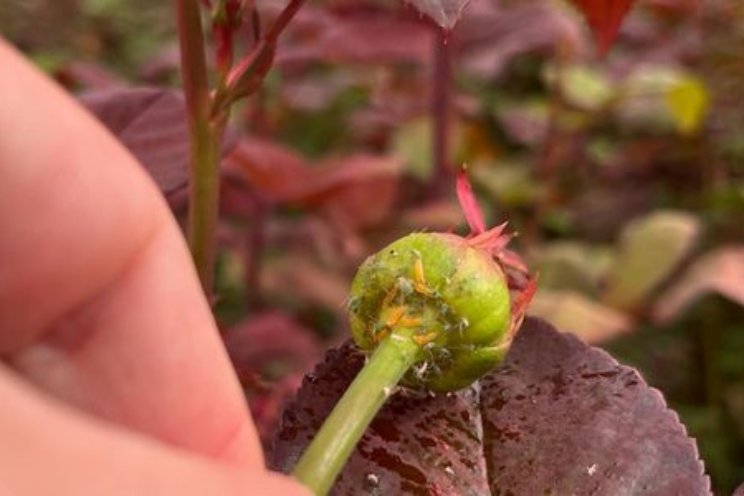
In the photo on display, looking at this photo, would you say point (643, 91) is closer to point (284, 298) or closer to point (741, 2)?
point (741, 2)

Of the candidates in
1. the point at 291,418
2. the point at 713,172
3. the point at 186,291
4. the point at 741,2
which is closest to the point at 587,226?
the point at 713,172

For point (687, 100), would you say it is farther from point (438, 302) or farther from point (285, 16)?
point (438, 302)

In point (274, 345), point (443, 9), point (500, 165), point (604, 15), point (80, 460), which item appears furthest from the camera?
point (500, 165)

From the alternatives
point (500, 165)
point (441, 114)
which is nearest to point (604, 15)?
point (441, 114)

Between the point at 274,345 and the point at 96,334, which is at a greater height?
the point at 96,334

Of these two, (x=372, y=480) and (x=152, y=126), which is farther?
(x=152, y=126)

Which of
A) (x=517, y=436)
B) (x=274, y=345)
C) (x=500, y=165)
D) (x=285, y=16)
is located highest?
(x=285, y=16)
